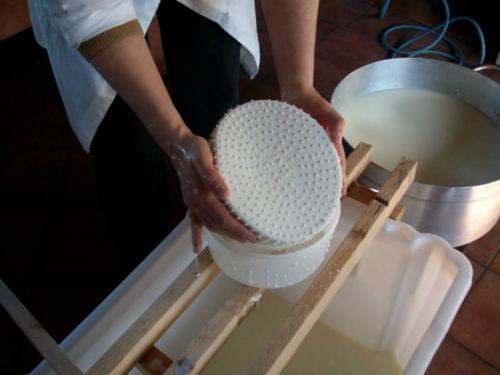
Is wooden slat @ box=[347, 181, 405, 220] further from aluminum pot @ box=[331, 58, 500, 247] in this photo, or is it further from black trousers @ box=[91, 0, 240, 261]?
black trousers @ box=[91, 0, 240, 261]

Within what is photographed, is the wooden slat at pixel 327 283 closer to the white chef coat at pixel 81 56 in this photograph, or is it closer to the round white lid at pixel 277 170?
the round white lid at pixel 277 170

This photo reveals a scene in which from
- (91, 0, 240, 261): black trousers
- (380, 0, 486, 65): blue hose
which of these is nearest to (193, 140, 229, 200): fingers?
(91, 0, 240, 261): black trousers

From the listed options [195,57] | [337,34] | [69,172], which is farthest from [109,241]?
[337,34]

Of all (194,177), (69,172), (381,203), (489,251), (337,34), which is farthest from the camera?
(337,34)

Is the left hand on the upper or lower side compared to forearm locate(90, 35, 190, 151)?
lower

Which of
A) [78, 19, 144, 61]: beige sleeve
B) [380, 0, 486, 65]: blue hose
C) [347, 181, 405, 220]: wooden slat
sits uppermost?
[78, 19, 144, 61]: beige sleeve

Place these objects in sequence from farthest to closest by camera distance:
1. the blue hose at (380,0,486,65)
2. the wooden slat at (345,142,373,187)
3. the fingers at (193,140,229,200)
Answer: the blue hose at (380,0,486,65) < the wooden slat at (345,142,373,187) < the fingers at (193,140,229,200)

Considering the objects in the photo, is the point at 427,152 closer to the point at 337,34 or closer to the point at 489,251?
the point at 489,251

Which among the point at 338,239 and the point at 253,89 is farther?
the point at 253,89

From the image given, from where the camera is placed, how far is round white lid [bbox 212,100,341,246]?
38cm

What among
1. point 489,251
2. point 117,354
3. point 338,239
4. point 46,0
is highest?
point 46,0

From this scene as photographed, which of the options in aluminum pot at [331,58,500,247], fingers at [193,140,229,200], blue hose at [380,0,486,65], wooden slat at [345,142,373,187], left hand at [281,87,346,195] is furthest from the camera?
blue hose at [380,0,486,65]

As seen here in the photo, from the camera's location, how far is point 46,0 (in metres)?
0.41

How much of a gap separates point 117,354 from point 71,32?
0.27 m
